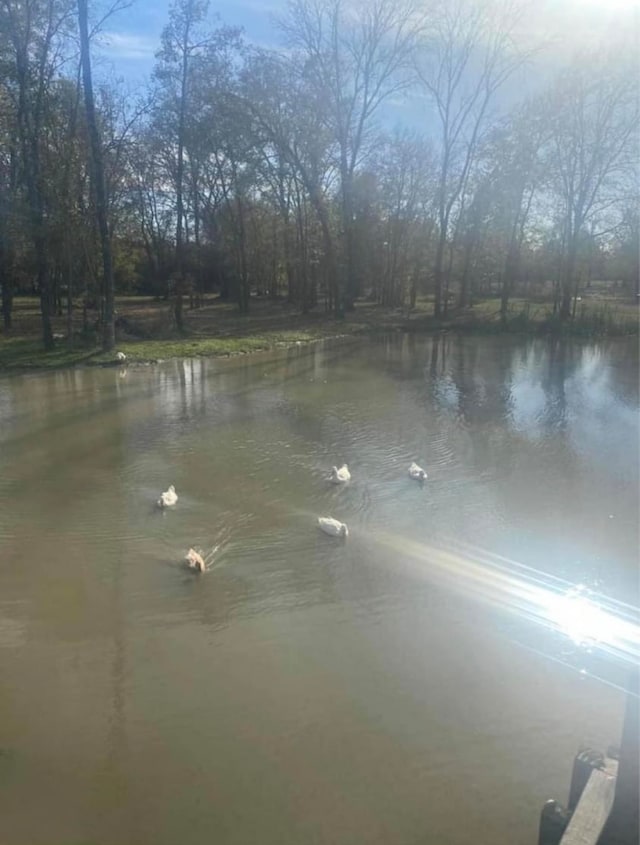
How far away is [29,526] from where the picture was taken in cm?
605

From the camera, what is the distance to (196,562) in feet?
16.9

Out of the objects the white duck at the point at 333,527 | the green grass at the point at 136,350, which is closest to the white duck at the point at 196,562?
the white duck at the point at 333,527

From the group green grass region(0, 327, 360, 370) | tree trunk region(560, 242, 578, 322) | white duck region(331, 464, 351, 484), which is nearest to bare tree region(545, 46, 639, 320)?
tree trunk region(560, 242, 578, 322)

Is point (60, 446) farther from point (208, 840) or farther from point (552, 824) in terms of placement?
point (552, 824)

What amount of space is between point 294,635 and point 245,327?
21.5 metres

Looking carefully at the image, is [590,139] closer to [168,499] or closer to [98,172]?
[98,172]

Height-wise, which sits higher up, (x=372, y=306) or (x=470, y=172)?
(x=470, y=172)

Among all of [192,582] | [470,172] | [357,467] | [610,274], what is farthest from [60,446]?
[610,274]

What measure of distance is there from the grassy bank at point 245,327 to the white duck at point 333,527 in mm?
10807

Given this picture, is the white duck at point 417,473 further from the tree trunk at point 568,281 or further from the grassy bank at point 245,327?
the tree trunk at point 568,281

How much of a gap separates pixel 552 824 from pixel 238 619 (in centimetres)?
235

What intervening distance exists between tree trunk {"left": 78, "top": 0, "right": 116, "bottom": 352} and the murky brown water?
24.6ft

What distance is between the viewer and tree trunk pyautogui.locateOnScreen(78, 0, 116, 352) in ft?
49.5

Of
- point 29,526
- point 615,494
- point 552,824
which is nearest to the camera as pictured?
point 552,824
